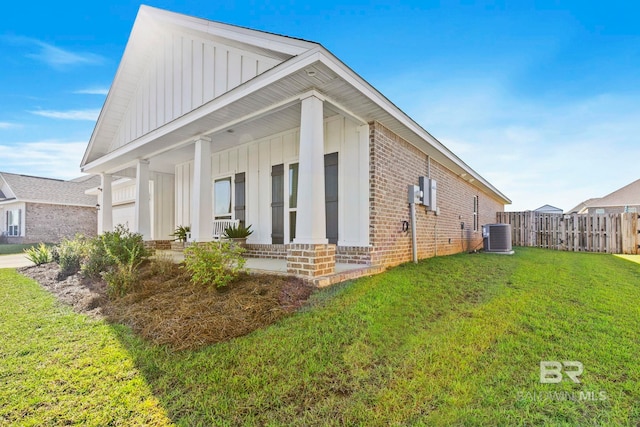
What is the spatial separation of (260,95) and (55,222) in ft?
70.8

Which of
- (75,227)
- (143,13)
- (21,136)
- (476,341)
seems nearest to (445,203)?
(476,341)

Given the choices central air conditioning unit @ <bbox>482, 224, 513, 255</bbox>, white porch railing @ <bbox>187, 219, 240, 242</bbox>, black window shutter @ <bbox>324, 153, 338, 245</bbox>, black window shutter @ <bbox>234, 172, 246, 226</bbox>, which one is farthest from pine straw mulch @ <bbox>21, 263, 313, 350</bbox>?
central air conditioning unit @ <bbox>482, 224, 513, 255</bbox>

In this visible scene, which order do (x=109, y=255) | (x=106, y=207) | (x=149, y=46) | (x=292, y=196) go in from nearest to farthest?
(x=109, y=255) < (x=292, y=196) < (x=149, y=46) < (x=106, y=207)

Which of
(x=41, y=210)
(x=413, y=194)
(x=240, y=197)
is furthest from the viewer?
(x=41, y=210)

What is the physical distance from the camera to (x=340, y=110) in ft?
17.1

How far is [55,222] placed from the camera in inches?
742

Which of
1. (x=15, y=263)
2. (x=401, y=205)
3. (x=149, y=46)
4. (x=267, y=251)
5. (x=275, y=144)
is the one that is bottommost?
(x=15, y=263)

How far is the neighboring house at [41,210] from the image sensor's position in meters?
17.9

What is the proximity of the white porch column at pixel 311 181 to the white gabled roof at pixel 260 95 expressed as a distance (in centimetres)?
52

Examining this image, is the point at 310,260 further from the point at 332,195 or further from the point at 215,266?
the point at 332,195

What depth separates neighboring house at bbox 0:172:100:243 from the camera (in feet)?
58.9

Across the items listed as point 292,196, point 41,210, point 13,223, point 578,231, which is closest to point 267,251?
point 292,196

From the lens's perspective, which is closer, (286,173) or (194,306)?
(194,306)

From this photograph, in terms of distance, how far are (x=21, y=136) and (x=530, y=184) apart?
3169cm
